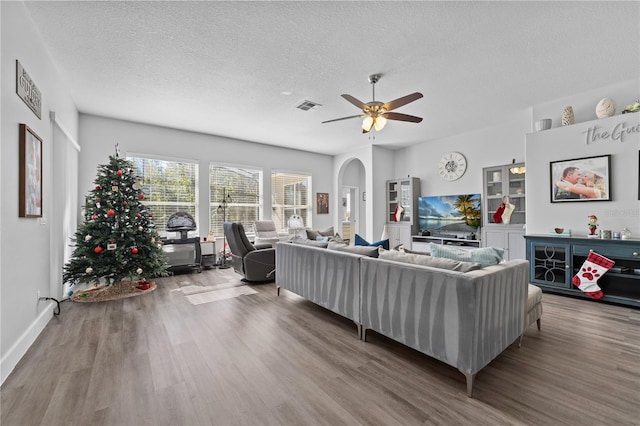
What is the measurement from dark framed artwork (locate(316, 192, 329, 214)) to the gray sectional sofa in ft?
17.1

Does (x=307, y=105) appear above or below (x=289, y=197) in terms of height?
above

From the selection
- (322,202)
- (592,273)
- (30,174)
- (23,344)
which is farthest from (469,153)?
(23,344)

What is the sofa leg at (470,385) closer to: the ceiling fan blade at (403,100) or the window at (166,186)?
the ceiling fan blade at (403,100)

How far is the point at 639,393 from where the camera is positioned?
181 cm

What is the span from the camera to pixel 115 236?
4.00 metres

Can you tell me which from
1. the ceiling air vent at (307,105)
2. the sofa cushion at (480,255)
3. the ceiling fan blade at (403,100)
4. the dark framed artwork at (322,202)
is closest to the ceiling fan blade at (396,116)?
the ceiling fan blade at (403,100)

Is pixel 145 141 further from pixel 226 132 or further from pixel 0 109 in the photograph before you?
pixel 0 109

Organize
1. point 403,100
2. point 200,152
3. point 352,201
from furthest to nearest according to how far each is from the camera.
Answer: point 352,201, point 200,152, point 403,100

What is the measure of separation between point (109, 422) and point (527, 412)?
2.40m

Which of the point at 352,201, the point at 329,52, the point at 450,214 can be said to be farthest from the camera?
the point at 352,201

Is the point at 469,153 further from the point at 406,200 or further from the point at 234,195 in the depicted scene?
the point at 234,195

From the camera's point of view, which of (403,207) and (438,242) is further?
(403,207)

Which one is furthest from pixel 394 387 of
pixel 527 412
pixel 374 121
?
pixel 374 121

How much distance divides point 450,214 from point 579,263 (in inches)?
104
